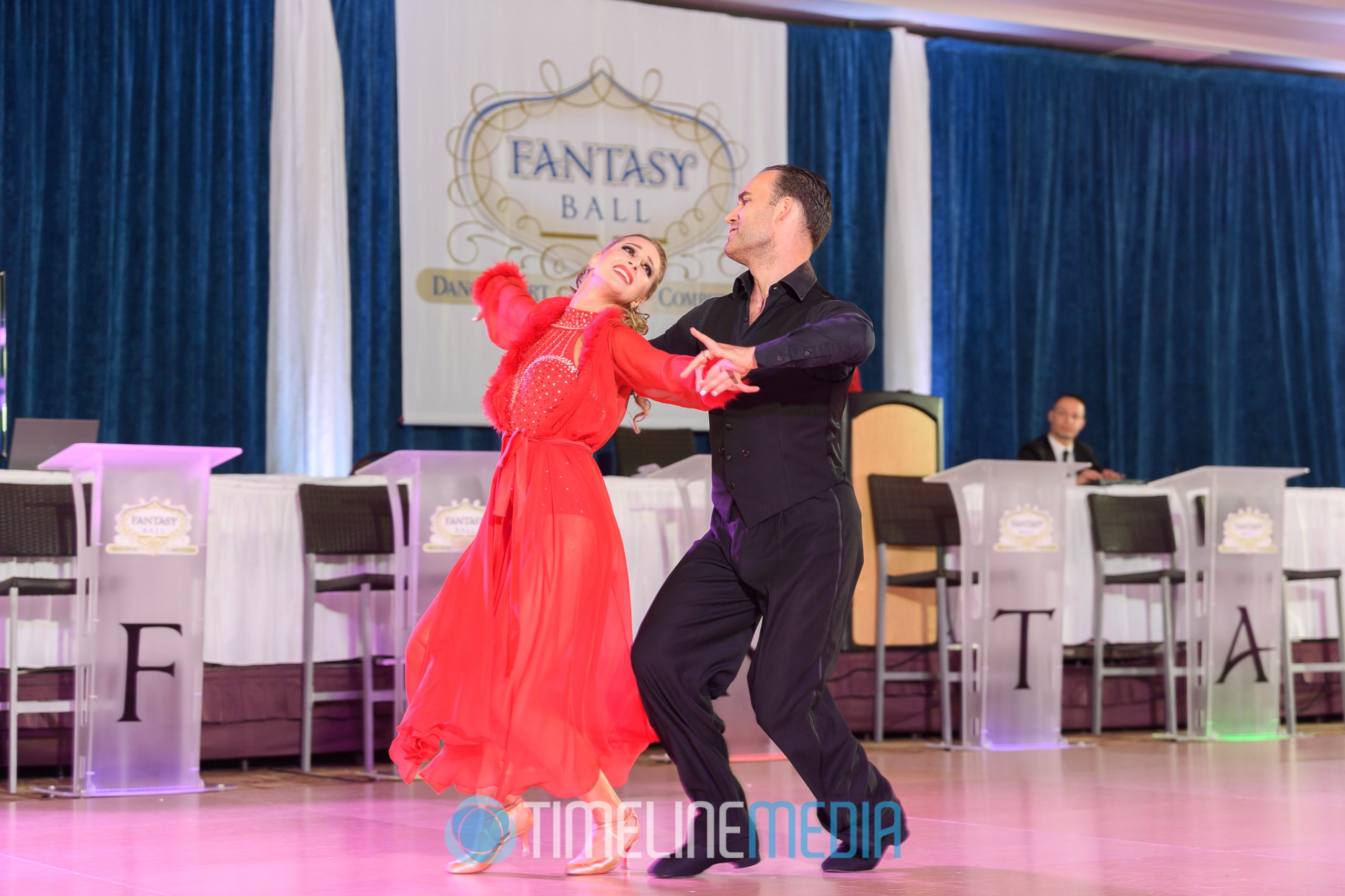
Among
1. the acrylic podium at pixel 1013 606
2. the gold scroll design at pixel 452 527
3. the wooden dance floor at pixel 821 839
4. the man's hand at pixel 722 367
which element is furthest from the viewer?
the acrylic podium at pixel 1013 606

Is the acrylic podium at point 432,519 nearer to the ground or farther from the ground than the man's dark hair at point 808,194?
nearer to the ground

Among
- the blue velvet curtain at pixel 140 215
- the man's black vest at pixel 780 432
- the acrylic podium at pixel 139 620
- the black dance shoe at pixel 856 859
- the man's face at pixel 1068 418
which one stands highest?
the blue velvet curtain at pixel 140 215

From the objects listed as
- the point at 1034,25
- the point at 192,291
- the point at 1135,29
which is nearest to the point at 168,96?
the point at 192,291

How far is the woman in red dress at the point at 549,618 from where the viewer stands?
10.1 ft

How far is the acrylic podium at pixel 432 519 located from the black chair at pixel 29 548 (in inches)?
41.4

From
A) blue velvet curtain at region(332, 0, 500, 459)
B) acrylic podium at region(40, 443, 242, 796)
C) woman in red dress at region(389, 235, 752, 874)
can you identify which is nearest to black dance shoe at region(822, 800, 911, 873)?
woman in red dress at region(389, 235, 752, 874)

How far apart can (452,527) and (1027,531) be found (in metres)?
2.29

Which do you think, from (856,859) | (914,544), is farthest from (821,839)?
(914,544)

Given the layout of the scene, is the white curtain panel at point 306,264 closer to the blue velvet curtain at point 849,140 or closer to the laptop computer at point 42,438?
the laptop computer at point 42,438

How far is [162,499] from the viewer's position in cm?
474

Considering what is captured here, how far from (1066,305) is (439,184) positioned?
Result: 4.20 meters

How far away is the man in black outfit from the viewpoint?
9.88ft

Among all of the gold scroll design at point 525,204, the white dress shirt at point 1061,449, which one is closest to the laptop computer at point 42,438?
the gold scroll design at point 525,204

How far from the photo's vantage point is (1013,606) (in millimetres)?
6027
